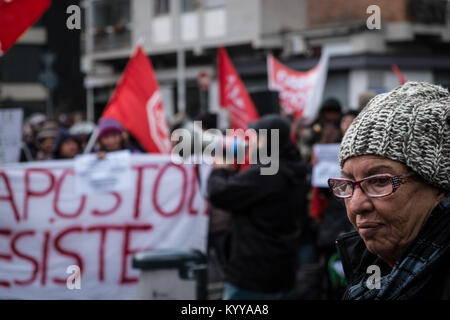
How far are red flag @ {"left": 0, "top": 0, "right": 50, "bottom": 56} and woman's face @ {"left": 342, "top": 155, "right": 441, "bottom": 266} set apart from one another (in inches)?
91.4

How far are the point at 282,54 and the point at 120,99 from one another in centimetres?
1749

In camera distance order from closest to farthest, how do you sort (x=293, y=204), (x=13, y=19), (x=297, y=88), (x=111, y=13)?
(x=13, y=19)
(x=293, y=204)
(x=297, y=88)
(x=111, y=13)

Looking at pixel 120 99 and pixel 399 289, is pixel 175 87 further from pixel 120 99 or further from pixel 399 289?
pixel 399 289

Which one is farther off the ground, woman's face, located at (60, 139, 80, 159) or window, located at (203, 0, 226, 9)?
window, located at (203, 0, 226, 9)

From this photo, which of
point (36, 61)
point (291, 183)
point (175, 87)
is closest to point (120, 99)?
point (291, 183)

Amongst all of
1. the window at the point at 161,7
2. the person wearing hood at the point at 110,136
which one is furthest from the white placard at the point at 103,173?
the window at the point at 161,7

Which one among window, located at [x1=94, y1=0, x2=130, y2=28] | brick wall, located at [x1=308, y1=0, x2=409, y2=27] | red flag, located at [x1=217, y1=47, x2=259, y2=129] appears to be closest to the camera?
red flag, located at [x1=217, y1=47, x2=259, y2=129]

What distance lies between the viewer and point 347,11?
21.9 meters

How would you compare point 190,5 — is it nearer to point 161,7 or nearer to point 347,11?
point 161,7

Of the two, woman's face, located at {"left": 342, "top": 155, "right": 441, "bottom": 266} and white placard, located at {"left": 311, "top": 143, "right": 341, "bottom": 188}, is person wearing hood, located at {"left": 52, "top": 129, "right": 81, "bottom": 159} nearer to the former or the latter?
white placard, located at {"left": 311, "top": 143, "right": 341, "bottom": 188}

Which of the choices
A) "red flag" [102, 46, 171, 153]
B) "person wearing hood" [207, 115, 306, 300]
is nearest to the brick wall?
"red flag" [102, 46, 171, 153]

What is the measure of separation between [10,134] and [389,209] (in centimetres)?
514

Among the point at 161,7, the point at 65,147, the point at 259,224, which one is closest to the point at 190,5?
the point at 161,7

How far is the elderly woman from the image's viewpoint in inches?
59.6
